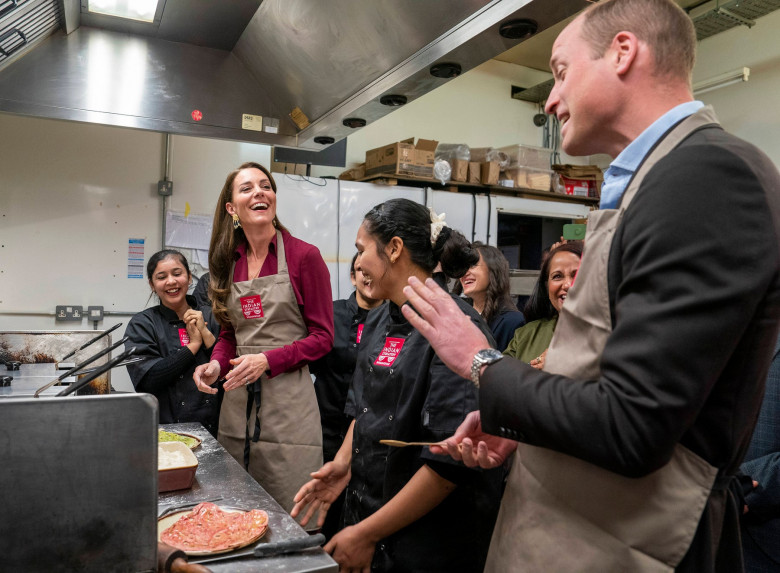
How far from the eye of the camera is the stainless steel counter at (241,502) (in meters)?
0.97

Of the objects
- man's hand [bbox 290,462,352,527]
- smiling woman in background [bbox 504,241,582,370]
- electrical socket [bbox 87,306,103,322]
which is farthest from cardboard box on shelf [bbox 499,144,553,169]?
man's hand [bbox 290,462,352,527]

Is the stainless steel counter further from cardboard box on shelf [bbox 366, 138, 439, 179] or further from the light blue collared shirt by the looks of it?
cardboard box on shelf [bbox 366, 138, 439, 179]

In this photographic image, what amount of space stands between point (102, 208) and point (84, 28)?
5.36 ft

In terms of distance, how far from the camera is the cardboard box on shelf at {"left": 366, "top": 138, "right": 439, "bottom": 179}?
429 centimetres

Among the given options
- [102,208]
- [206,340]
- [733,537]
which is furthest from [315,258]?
[102,208]

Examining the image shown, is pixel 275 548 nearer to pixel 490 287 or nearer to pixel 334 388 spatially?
pixel 334 388

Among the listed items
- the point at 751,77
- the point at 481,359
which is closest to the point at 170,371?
the point at 481,359

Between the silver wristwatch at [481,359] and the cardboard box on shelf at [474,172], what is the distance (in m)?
4.08

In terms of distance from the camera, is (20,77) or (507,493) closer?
(507,493)

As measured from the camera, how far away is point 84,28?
7.53ft

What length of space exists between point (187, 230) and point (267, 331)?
6.57ft

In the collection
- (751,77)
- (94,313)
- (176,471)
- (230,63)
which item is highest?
(751,77)

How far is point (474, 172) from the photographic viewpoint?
4.78m

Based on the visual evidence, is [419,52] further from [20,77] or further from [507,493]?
[20,77]
